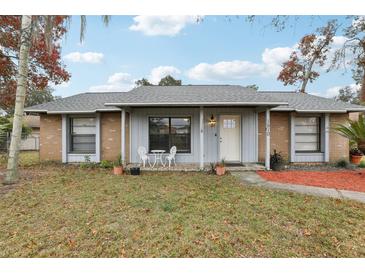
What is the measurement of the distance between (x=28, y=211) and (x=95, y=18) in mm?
4393

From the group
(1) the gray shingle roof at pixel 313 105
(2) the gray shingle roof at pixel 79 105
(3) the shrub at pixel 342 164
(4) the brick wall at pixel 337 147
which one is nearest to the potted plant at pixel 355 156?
(4) the brick wall at pixel 337 147

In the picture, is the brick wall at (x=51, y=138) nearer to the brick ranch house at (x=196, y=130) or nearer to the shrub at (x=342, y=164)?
the brick ranch house at (x=196, y=130)

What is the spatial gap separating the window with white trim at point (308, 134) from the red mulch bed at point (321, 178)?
226 cm

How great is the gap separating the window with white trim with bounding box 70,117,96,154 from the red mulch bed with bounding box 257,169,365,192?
7944mm

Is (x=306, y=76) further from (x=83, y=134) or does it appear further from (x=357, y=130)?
(x=83, y=134)

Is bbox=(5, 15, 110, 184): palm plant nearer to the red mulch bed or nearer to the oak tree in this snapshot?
the red mulch bed

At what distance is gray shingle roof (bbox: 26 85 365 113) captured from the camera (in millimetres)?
7828

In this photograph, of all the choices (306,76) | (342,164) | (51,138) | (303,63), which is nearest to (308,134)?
(342,164)

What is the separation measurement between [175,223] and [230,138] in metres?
6.38

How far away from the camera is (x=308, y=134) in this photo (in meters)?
10.0

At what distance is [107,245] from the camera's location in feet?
9.86

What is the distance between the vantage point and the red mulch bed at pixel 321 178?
6152 mm
